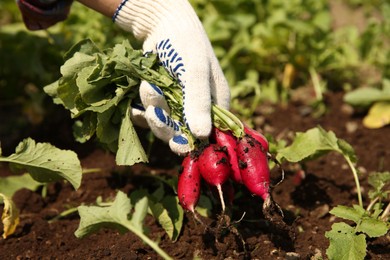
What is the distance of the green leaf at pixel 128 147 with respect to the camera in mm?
2715

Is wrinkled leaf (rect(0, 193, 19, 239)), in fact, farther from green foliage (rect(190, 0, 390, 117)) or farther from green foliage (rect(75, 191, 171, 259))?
green foliage (rect(190, 0, 390, 117))

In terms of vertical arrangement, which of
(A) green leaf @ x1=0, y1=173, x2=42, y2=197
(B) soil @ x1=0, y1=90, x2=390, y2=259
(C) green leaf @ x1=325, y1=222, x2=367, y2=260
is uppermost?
(C) green leaf @ x1=325, y1=222, x2=367, y2=260

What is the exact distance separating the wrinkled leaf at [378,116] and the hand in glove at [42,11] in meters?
2.22

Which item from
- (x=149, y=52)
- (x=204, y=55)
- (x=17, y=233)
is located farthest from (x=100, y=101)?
Result: (x=17, y=233)

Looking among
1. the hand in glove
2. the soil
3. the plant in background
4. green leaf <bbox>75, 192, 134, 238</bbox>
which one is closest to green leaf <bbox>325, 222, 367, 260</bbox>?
the plant in background

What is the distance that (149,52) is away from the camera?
116 inches

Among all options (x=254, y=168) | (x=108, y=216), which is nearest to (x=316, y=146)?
(x=254, y=168)

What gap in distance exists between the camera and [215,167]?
8.58 feet

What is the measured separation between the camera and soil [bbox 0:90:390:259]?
2.76m

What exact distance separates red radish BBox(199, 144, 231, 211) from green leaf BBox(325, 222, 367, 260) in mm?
523

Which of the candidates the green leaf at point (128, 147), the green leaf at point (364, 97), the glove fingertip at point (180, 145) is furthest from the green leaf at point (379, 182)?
the green leaf at point (364, 97)

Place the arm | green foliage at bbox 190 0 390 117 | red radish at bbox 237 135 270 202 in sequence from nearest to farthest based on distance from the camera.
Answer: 1. red radish at bbox 237 135 270 202
2. the arm
3. green foliage at bbox 190 0 390 117

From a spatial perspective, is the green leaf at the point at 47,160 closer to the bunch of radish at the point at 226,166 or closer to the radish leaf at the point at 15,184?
the radish leaf at the point at 15,184

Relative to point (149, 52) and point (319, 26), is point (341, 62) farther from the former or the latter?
point (149, 52)
